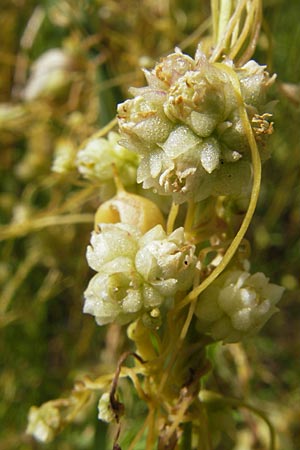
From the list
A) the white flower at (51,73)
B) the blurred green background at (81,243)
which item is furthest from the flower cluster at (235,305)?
the white flower at (51,73)

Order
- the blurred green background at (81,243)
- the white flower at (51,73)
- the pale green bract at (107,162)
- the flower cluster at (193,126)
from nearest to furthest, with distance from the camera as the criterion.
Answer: the flower cluster at (193,126)
the pale green bract at (107,162)
the blurred green background at (81,243)
the white flower at (51,73)

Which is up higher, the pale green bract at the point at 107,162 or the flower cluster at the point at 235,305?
the pale green bract at the point at 107,162

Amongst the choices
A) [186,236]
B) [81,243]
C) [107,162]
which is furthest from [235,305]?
[81,243]

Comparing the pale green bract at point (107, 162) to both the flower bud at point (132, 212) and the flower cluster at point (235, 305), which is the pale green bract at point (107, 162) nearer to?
the flower bud at point (132, 212)

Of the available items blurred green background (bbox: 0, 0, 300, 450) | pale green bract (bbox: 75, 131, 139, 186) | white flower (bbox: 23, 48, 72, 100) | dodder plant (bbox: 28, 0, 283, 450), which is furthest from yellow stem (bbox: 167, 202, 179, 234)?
white flower (bbox: 23, 48, 72, 100)

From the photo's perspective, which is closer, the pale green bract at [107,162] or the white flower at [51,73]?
the pale green bract at [107,162]

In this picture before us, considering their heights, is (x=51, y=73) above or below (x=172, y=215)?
below

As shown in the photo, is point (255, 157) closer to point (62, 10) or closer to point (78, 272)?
point (62, 10)

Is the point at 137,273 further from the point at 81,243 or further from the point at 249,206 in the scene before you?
Answer: the point at 81,243
